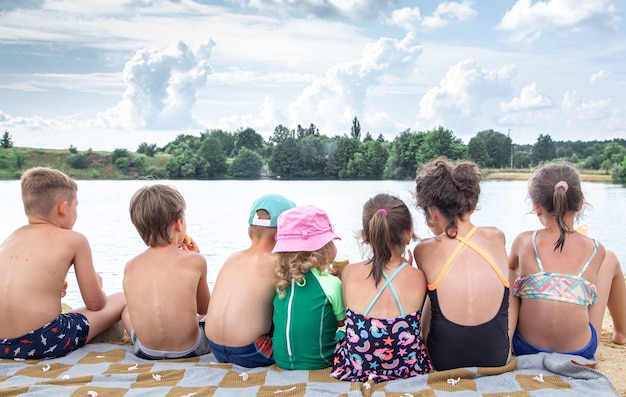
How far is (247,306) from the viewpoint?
113 inches

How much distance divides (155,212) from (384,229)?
1.32 meters

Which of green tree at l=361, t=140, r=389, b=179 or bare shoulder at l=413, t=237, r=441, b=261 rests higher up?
green tree at l=361, t=140, r=389, b=179

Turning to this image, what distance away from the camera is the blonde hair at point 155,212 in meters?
3.08

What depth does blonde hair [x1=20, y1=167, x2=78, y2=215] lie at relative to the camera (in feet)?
10.6

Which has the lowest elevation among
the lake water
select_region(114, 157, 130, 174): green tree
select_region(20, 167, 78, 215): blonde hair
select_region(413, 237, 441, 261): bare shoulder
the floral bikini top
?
the lake water

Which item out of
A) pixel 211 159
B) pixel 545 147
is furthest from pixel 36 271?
pixel 211 159

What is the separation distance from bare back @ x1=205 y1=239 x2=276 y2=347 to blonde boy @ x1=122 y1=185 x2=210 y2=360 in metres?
0.25

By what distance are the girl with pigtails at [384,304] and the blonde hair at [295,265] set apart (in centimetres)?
17

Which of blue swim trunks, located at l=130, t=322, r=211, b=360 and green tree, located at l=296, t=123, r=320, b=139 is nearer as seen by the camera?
blue swim trunks, located at l=130, t=322, r=211, b=360

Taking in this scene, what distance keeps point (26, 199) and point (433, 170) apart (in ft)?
7.63

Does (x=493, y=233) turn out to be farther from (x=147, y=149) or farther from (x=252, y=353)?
(x=147, y=149)

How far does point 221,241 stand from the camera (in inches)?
499

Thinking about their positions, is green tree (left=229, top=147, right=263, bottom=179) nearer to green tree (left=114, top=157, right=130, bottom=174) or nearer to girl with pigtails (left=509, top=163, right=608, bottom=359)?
green tree (left=114, top=157, right=130, bottom=174)

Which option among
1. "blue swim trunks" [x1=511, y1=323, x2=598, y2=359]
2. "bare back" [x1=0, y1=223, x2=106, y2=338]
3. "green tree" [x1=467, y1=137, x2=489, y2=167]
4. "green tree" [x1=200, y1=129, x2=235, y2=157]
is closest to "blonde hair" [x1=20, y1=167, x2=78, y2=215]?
"bare back" [x1=0, y1=223, x2=106, y2=338]
